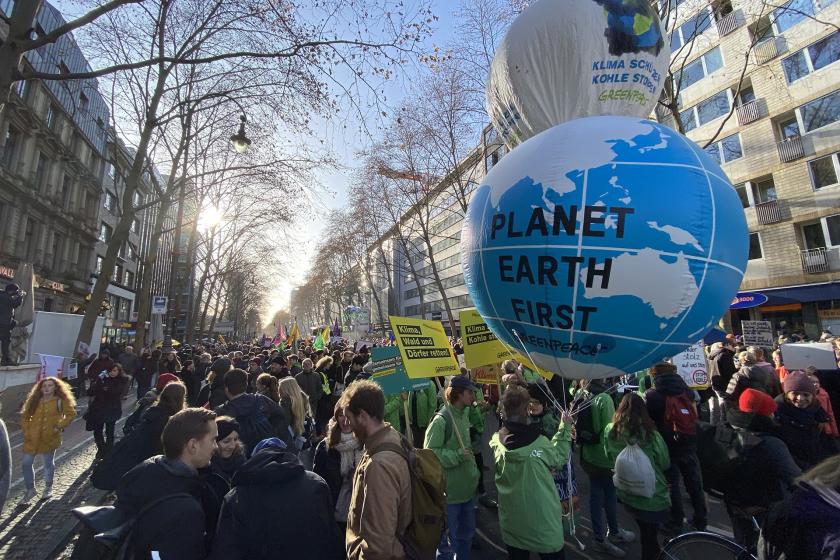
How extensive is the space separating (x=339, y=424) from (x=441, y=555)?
5.19 ft

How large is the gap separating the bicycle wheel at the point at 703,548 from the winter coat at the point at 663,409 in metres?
1.60

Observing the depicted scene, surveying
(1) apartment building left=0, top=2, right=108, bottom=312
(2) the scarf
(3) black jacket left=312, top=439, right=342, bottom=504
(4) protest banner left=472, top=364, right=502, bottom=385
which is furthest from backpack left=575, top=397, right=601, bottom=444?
(1) apartment building left=0, top=2, right=108, bottom=312

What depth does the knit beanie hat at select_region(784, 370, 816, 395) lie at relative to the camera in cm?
404

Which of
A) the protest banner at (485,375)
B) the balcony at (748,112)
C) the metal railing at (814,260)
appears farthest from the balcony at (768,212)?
the protest banner at (485,375)

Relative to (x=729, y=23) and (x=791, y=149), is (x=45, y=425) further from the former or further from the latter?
(x=729, y=23)

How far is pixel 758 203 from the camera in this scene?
19266 millimetres

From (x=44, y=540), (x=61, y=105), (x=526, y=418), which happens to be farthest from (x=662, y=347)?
(x=61, y=105)

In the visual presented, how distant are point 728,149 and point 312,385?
2245 cm

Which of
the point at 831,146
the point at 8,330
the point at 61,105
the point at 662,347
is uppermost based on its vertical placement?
the point at 61,105

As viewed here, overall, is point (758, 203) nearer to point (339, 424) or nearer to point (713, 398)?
point (713, 398)

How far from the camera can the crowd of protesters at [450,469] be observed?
2043 mm

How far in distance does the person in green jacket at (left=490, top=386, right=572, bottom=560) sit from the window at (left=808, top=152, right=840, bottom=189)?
828 inches

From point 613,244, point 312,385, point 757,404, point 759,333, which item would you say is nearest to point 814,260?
point 759,333

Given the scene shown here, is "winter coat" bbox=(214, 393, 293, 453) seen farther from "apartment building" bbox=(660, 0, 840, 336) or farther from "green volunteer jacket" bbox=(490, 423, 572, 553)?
"apartment building" bbox=(660, 0, 840, 336)
